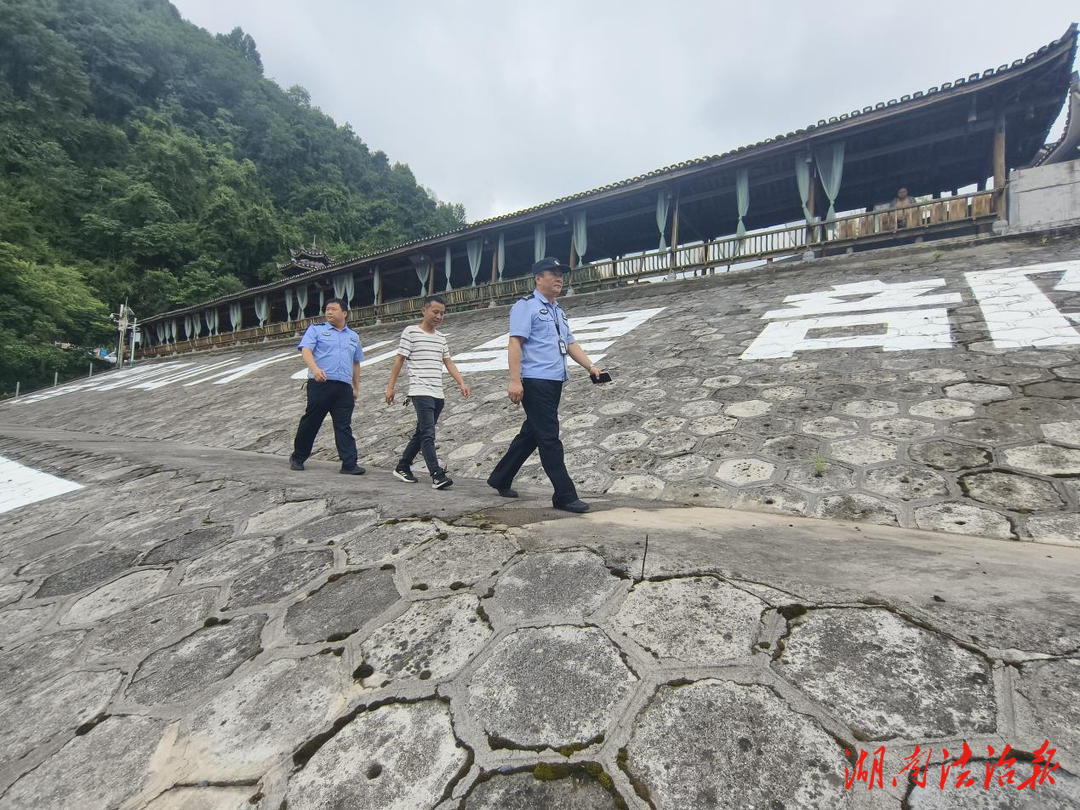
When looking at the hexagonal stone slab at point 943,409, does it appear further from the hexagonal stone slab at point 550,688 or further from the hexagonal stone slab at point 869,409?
the hexagonal stone slab at point 550,688

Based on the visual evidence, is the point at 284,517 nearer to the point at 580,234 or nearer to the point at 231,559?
the point at 231,559

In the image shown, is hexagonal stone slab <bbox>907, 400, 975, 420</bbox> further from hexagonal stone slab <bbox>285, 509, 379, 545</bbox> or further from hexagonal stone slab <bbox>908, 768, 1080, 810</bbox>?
hexagonal stone slab <bbox>285, 509, 379, 545</bbox>

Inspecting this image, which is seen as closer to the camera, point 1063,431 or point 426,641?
point 426,641

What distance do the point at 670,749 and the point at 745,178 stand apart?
13.8 metres

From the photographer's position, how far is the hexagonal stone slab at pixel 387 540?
2053 mm

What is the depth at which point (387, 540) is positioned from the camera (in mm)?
2191

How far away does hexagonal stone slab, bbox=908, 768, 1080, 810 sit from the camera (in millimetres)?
834

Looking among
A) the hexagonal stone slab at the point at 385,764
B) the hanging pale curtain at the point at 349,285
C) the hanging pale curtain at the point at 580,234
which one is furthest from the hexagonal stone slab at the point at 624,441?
the hanging pale curtain at the point at 349,285

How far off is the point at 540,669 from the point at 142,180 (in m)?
59.5

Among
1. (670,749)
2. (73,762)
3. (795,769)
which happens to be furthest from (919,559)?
(73,762)

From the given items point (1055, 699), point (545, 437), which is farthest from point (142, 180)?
point (1055, 699)

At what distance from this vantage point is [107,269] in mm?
36000

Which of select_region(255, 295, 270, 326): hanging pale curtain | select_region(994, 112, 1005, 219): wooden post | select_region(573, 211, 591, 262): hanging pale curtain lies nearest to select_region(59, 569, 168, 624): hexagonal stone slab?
select_region(994, 112, 1005, 219): wooden post

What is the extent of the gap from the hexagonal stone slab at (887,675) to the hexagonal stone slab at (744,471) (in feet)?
5.83
